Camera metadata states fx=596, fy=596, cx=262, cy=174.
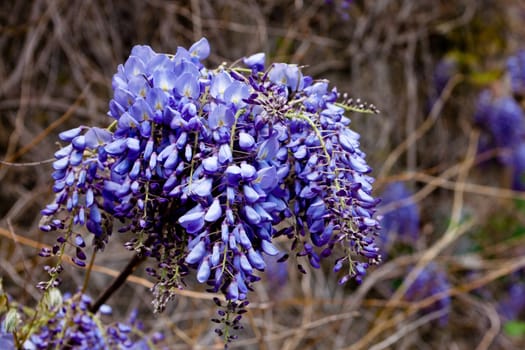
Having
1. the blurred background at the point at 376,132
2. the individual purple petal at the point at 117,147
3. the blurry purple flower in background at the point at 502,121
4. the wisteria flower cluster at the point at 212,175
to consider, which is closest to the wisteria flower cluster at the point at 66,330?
the wisteria flower cluster at the point at 212,175

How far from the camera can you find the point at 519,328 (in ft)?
7.91

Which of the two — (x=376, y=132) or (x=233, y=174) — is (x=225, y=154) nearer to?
(x=233, y=174)

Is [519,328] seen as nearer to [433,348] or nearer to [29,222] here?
[433,348]

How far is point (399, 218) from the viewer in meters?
2.84

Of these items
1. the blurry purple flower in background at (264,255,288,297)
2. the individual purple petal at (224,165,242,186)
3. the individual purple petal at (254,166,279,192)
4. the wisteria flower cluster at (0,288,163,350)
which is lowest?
the wisteria flower cluster at (0,288,163,350)

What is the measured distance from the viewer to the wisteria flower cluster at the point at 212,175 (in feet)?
2.45

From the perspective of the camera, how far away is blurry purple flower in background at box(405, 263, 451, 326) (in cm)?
262

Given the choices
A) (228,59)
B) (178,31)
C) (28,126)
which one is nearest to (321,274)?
(228,59)

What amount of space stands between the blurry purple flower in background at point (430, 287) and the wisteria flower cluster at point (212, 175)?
1915mm

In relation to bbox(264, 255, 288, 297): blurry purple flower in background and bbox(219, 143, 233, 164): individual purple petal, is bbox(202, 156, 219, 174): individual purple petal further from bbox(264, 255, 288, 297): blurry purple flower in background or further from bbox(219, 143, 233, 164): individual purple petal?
bbox(264, 255, 288, 297): blurry purple flower in background

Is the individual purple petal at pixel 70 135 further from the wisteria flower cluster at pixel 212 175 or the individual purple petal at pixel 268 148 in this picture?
the individual purple petal at pixel 268 148

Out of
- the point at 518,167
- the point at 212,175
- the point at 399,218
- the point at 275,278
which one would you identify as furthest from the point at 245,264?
the point at 518,167

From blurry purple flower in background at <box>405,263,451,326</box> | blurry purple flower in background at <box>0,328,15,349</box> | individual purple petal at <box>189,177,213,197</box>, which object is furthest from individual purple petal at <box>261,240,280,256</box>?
blurry purple flower in background at <box>405,263,451,326</box>

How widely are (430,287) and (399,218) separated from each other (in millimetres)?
360
